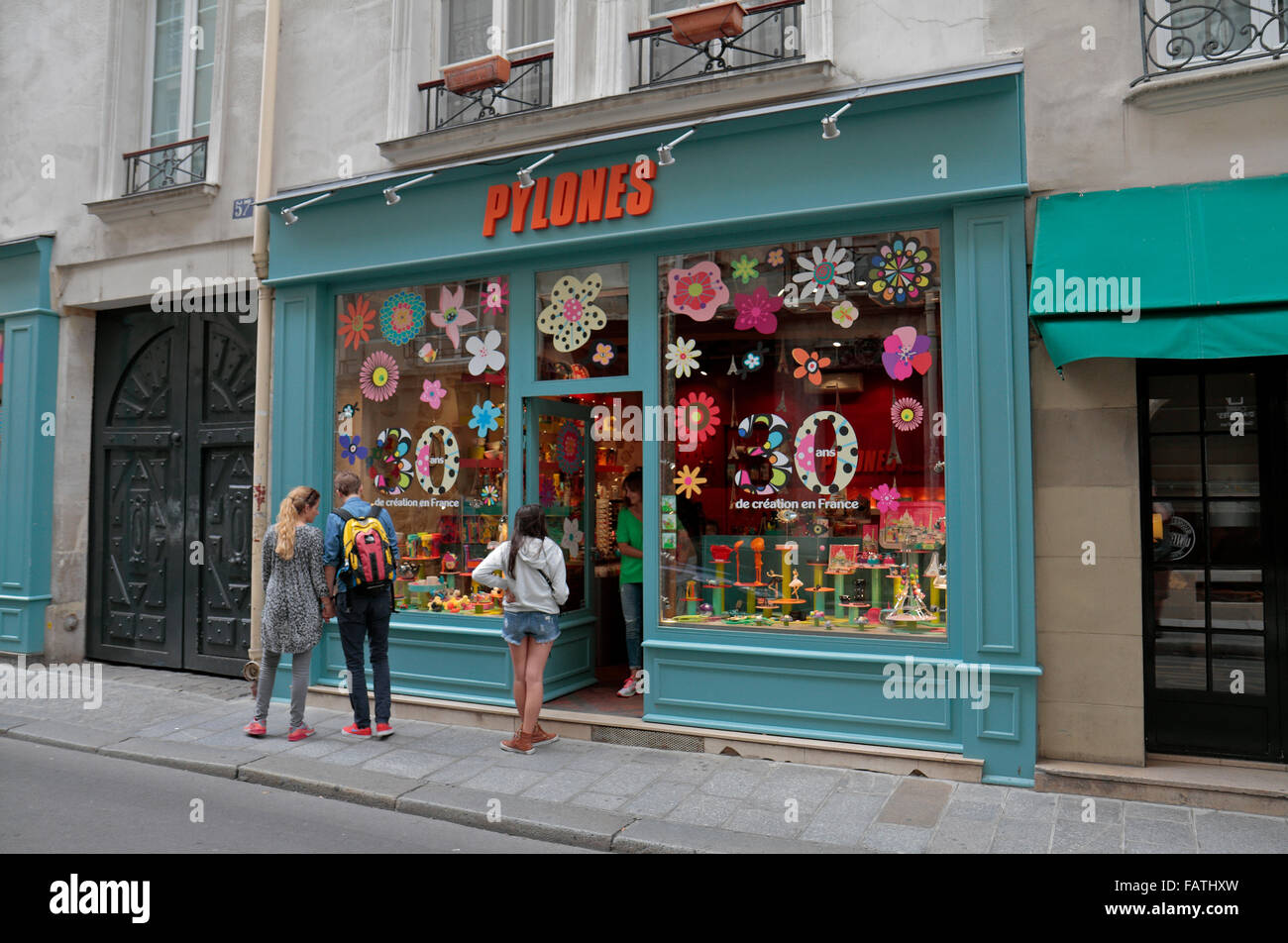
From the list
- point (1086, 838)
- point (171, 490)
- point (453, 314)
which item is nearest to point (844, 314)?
point (453, 314)

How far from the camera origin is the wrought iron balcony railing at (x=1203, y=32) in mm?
5555

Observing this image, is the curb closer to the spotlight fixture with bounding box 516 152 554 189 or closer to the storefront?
the storefront

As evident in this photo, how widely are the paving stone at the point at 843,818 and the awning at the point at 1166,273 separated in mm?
2908

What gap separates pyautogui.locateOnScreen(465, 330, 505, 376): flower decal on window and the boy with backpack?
4.92 feet

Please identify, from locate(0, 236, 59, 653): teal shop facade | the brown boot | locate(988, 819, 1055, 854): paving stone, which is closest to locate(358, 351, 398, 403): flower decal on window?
the brown boot

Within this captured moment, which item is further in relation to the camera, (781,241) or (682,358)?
(682,358)

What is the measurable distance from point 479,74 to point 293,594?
4.49 metres

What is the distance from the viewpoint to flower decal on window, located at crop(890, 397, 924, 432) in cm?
623

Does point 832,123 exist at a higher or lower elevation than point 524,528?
higher

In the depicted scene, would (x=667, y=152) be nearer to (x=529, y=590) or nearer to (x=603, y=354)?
(x=603, y=354)

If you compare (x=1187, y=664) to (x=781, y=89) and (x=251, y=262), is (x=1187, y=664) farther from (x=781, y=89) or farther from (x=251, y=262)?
(x=251, y=262)

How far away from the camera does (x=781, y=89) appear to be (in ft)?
21.2

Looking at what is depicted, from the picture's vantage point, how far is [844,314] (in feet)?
21.3

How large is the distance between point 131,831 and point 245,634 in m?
4.02
